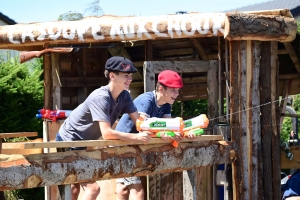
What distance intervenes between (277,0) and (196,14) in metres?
20.4

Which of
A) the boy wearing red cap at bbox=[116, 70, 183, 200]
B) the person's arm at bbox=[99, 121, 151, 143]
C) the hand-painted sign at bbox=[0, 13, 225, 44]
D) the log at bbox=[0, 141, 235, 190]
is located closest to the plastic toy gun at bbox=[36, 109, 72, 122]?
the hand-painted sign at bbox=[0, 13, 225, 44]

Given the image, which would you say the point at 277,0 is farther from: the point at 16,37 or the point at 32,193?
the point at 16,37

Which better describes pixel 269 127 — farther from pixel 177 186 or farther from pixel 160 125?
pixel 160 125

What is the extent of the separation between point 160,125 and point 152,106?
622 millimetres

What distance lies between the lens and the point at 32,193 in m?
12.1

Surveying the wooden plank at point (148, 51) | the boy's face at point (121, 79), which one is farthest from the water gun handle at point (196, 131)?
the wooden plank at point (148, 51)

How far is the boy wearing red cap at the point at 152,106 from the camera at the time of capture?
702 centimetres

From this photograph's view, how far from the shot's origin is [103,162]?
6.61m

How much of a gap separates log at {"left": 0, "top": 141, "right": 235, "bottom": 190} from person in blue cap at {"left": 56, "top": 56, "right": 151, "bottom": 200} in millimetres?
188

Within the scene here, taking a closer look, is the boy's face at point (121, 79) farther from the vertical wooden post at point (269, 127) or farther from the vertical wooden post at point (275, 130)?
the vertical wooden post at point (275, 130)

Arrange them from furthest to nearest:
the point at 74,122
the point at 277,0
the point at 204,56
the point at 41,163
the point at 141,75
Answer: the point at 277,0
the point at 141,75
the point at 204,56
the point at 74,122
the point at 41,163

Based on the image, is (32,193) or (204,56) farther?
(32,193)

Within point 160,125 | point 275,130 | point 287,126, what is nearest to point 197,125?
point 160,125

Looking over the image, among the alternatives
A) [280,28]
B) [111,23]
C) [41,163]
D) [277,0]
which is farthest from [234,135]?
[277,0]
